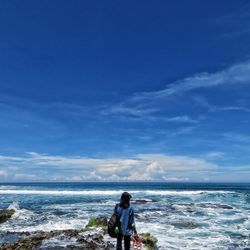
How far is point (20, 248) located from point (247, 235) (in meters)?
12.8

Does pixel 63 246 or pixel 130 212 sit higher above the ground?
pixel 130 212

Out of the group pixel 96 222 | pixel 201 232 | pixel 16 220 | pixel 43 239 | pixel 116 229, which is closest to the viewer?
pixel 116 229

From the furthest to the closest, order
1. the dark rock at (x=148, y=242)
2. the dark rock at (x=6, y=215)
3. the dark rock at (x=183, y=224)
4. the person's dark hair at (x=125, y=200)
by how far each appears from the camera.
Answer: the dark rock at (x=6, y=215) < the dark rock at (x=183, y=224) < the dark rock at (x=148, y=242) < the person's dark hair at (x=125, y=200)

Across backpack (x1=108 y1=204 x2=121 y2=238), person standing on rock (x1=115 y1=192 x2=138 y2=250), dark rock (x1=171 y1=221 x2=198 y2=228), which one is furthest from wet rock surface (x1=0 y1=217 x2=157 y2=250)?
dark rock (x1=171 y1=221 x2=198 y2=228)

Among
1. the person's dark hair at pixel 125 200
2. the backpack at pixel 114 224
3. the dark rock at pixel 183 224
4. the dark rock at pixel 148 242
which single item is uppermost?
the person's dark hair at pixel 125 200

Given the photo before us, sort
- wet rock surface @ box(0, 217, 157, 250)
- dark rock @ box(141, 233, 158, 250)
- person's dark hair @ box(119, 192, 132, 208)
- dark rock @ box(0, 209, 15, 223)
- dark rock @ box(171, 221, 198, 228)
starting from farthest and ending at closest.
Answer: dark rock @ box(0, 209, 15, 223) → dark rock @ box(171, 221, 198, 228) → dark rock @ box(141, 233, 158, 250) → wet rock surface @ box(0, 217, 157, 250) → person's dark hair @ box(119, 192, 132, 208)

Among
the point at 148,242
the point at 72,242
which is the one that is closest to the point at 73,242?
the point at 72,242

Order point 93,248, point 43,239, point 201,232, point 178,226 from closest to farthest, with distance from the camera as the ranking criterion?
point 93,248 < point 43,239 < point 201,232 < point 178,226

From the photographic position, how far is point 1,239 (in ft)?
62.1

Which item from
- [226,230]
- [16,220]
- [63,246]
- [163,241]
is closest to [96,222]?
[163,241]

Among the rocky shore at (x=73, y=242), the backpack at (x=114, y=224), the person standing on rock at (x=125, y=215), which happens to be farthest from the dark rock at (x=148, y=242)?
the backpack at (x=114, y=224)

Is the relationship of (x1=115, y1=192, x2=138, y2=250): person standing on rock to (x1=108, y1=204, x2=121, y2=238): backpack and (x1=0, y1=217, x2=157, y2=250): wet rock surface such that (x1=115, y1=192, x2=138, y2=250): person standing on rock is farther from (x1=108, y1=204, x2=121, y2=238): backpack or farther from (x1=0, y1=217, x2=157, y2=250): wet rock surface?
(x1=0, y1=217, x2=157, y2=250): wet rock surface

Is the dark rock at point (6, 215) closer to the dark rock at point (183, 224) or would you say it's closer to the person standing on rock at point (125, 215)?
the dark rock at point (183, 224)

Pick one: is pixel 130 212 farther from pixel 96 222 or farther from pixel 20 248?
pixel 96 222
